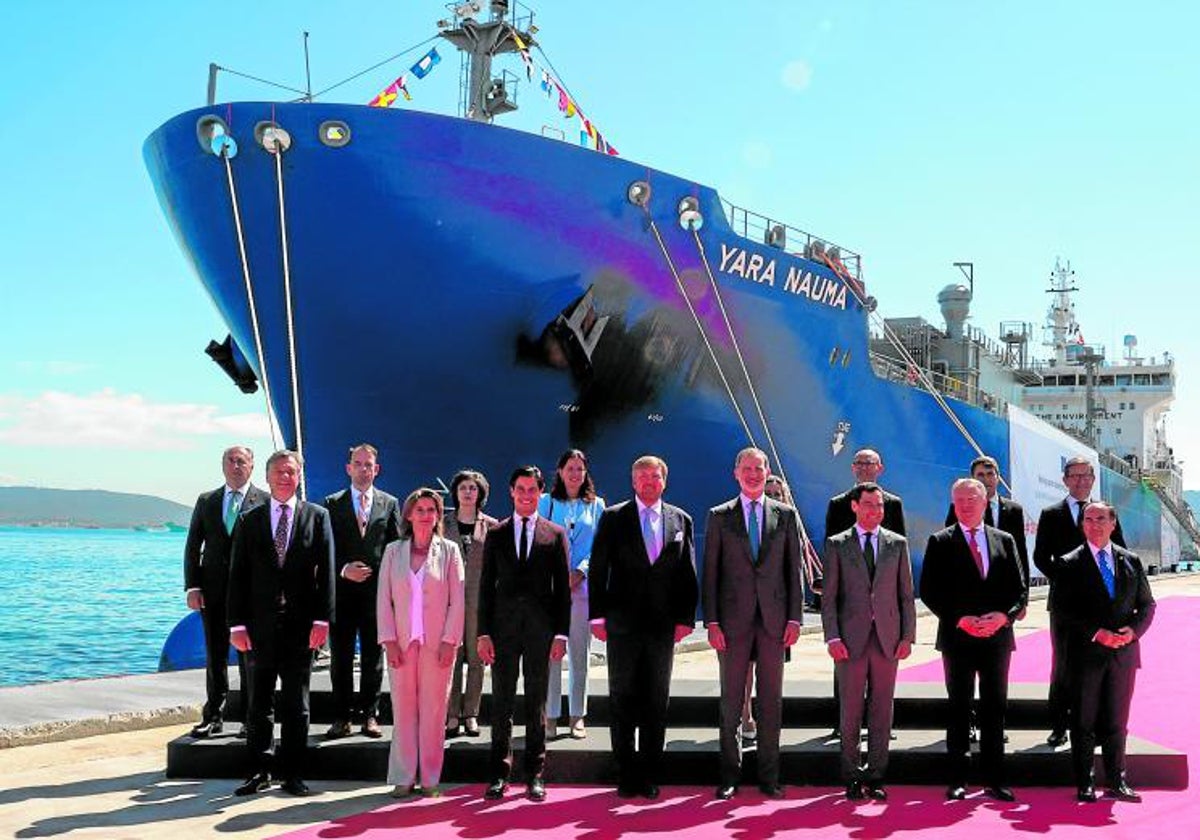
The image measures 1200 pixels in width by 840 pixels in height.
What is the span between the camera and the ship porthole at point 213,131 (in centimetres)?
1027

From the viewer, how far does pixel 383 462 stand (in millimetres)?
11055

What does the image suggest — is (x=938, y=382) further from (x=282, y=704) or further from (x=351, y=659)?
(x=282, y=704)

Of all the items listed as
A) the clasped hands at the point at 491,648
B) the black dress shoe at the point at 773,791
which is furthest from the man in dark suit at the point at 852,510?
the clasped hands at the point at 491,648

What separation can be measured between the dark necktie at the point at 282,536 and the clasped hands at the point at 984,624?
3061 mm

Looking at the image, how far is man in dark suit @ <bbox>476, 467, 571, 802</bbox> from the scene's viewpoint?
186 inches

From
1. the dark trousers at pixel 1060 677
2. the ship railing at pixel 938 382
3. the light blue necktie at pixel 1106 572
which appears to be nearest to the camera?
the light blue necktie at pixel 1106 572

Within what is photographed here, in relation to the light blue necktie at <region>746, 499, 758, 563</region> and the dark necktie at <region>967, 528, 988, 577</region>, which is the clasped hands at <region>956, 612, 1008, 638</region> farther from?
the light blue necktie at <region>746, 499, 758, 563</region>

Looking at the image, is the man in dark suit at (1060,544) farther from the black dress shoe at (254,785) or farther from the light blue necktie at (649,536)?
the black dress shoe at (254,785)

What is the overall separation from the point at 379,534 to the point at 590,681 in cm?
181

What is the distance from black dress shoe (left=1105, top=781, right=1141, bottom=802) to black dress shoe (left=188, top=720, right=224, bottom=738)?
4180 millimetres

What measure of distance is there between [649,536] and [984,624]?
59.9 inches

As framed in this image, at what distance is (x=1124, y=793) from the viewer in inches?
181

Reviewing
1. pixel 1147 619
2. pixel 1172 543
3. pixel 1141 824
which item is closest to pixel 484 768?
pixel 1141 824

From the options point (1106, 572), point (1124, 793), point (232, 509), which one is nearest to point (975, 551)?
point (1106, 572)
